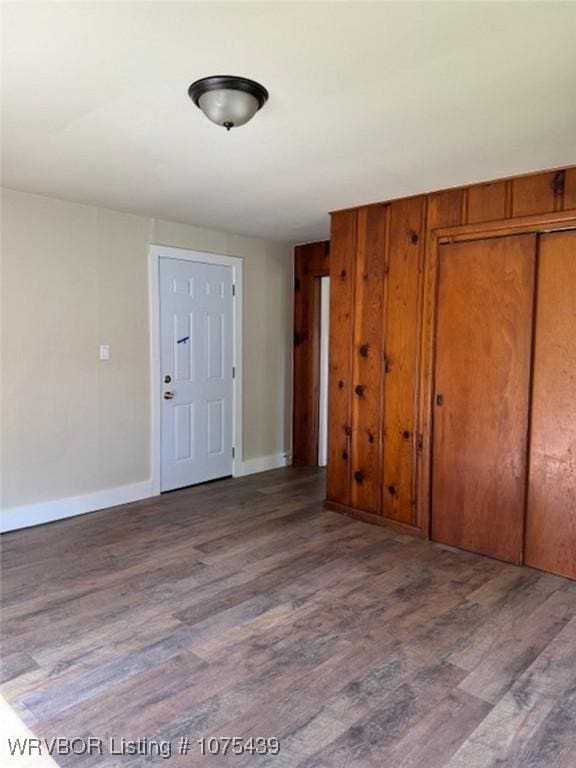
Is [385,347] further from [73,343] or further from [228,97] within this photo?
[73,343]

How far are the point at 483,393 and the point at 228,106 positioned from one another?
222 centimetres

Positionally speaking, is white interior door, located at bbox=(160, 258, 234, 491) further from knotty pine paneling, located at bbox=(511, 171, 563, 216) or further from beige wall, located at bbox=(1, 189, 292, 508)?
knotty pine paneling, located at bbox=(511, 171, 563, 216)

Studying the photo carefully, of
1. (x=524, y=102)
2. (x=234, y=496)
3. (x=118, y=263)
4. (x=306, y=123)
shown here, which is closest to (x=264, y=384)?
(x=234, y=496)

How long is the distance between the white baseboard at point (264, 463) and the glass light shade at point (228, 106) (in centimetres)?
364

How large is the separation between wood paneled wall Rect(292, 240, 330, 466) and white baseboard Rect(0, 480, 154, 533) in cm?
180

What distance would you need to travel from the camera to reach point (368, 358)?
381cm

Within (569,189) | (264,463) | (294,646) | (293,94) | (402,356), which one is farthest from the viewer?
(264,463)

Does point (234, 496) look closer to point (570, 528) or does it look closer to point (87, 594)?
point (87, 594)

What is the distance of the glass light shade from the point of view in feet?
6.30

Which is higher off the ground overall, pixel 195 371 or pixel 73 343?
pixel 73 343

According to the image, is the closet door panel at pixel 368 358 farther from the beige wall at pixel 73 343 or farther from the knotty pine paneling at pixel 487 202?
the beige wall at pixel 73 343

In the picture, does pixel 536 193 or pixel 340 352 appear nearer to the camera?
pixel 536 193

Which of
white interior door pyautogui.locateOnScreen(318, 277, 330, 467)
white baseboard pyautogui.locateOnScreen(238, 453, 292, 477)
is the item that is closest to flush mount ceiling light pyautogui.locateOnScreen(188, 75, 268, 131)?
white interior door pyautogui.locateOnScreen(318, 277, 330, 467)

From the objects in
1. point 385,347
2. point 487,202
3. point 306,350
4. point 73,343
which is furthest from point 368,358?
point 73,343
